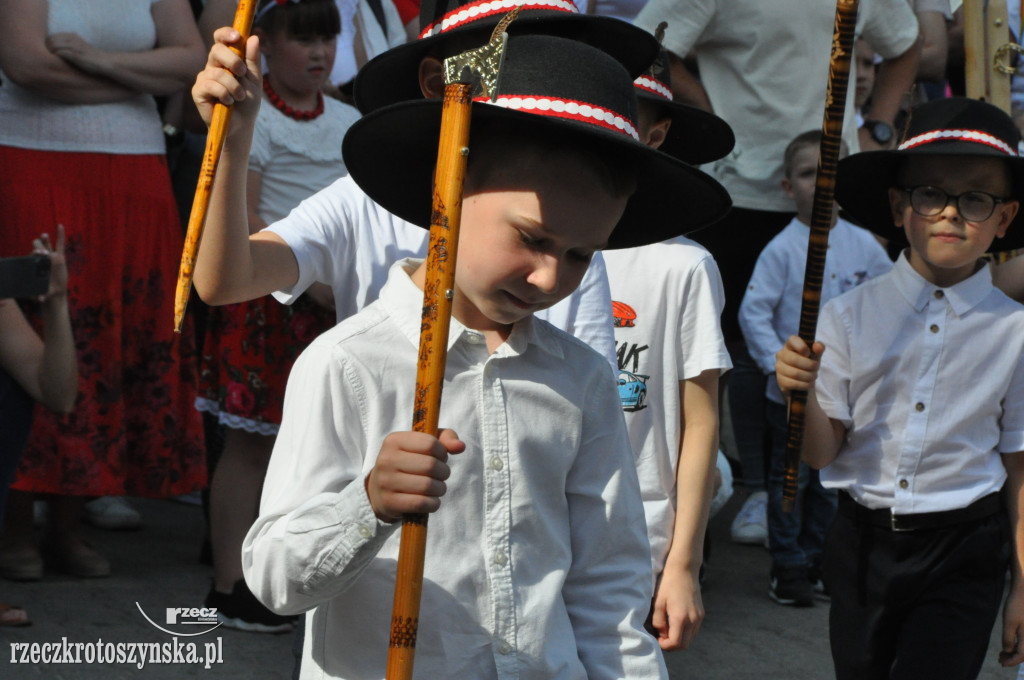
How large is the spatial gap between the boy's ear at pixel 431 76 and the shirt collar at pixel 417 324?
0.46 meters

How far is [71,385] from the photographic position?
421cm

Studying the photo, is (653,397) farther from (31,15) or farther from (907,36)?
(907,36)

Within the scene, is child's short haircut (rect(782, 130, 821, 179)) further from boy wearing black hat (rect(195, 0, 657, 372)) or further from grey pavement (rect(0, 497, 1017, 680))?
boy wearing black hat (rect(195, 0, 657, 372))

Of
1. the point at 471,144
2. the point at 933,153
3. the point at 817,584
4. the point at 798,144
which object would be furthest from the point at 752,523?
the point at 471,144

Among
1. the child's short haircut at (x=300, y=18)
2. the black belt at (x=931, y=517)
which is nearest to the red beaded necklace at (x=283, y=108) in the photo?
the child's short haircut at (x=300, y=18)

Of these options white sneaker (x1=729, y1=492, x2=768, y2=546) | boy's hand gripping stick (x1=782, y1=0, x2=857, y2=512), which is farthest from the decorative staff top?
white sneaker (x1=729, y1=492, x2=768, y2=546)

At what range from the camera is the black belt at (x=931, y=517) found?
3541 mm

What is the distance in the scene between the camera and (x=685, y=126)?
323 centimetres

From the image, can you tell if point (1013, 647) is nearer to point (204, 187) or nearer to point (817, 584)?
point (817, 584)

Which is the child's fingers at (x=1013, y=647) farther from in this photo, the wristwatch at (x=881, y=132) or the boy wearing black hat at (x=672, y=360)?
the wristwatch at (x=881, y=132)

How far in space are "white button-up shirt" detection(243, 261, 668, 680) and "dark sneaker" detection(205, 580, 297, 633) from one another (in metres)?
2.45

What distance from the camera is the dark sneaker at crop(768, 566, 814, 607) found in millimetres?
5300

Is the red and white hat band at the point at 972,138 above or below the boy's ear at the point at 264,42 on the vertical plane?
below

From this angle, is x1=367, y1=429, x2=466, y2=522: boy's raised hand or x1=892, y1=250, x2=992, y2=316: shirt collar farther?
x1=892, y1=250, x2=992, y2=316: shirt collar
